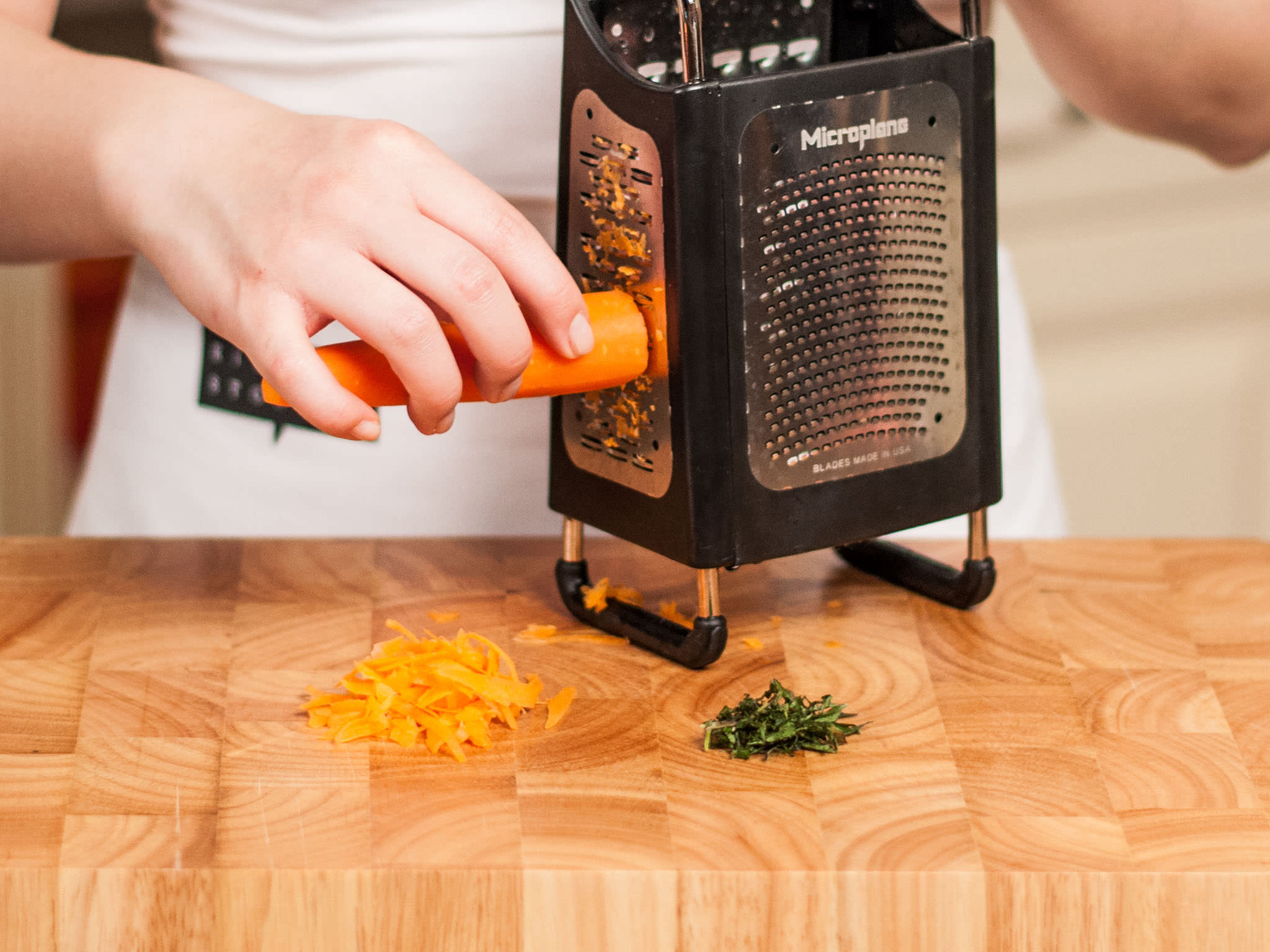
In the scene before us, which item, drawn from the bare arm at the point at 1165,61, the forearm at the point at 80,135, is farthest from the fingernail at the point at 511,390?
the bare arm at the point at 1165,61

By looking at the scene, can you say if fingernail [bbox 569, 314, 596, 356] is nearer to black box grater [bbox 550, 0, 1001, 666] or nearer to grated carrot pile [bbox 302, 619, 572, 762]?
black box grater [bbox 550, 0, 1001, 666]

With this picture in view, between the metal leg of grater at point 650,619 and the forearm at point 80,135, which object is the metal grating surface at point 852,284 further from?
the forearm at point 80,135

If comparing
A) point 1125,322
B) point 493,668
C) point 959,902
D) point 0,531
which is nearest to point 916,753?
point 959,902

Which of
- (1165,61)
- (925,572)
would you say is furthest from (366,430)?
(1165,61)

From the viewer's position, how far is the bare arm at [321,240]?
2.78 feet

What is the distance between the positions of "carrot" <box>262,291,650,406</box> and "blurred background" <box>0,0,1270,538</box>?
2290 mm

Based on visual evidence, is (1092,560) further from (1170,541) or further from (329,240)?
(329,240)

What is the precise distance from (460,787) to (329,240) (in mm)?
313

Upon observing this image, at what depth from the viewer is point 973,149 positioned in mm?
996

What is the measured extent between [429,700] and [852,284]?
14.3 inches

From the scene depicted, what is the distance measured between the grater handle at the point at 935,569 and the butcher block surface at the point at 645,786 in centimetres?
1

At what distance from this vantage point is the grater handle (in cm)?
109

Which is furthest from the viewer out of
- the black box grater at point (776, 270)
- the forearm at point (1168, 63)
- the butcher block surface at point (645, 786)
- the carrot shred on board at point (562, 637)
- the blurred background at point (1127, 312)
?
the blurred background at point (1127, 312)

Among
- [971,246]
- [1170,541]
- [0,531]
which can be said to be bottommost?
[0,531]
